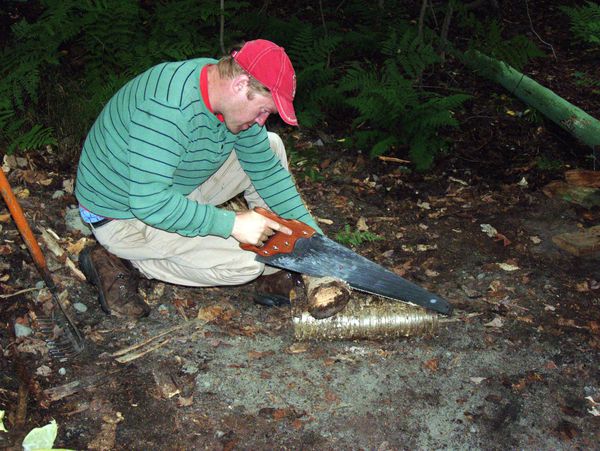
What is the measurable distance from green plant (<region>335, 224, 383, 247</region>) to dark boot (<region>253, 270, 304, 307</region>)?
847mm

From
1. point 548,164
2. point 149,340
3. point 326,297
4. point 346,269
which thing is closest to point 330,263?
point 346,269

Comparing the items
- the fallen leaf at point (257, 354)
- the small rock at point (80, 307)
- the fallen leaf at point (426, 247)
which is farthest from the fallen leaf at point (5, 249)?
the fallen leaf at point (426, 247)

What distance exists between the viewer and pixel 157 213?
12.1 ft

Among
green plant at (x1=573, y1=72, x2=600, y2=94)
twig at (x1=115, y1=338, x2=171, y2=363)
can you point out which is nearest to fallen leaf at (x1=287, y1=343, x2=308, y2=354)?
twig at (x1=115, y1=338, x2=171, y2=363)

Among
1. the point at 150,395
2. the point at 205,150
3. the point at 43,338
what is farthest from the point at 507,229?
the point at 43,338

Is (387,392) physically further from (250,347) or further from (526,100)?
(526,100)

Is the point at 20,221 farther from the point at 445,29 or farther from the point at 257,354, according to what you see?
the point at 445,29

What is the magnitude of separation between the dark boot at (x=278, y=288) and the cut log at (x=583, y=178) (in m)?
3.28

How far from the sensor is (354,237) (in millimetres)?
5480

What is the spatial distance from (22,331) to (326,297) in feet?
6.77

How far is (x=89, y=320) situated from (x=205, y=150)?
5.12 ft

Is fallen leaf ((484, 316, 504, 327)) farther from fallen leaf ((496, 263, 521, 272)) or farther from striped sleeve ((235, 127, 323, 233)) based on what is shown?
striped sleeve ((235, 127, 323, 233))

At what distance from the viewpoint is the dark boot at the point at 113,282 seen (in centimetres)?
435

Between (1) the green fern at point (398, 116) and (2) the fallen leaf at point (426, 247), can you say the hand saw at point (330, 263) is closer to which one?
(2) the fallen leaf at point (426, 247)
